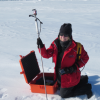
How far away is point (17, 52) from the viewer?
4.56 meters

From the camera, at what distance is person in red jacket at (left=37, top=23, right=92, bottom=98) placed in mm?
2120

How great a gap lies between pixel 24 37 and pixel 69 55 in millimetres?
4435

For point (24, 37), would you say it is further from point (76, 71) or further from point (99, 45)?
point (76, 71)

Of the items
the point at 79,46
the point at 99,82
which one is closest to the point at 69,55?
the point at 79,46

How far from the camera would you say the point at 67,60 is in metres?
2.18

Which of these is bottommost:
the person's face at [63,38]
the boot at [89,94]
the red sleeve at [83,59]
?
the boot at [89,94]

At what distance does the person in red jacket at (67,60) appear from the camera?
2120mm

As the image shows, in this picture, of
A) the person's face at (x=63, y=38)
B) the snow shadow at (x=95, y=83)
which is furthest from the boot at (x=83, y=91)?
the person's face at (x=63, y=38)

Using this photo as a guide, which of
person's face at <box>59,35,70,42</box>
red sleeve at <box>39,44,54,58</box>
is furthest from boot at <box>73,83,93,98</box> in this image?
person's face at <box>59,35,70,42</box>

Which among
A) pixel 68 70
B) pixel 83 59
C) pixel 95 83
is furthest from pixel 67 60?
pixel 95 83

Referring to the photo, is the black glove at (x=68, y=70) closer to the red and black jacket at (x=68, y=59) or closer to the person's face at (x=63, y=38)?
the red and black jacket at (x=68, y=59)

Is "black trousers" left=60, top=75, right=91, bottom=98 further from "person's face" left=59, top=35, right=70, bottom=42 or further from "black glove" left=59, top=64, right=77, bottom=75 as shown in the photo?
"person's face" left=59, top=35, right=70, bottom=42

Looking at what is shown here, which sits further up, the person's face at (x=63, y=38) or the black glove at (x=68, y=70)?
the person's face at (x=63, y=38)

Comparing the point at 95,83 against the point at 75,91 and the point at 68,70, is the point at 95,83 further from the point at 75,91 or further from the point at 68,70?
the point at 68,70
